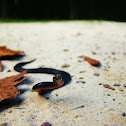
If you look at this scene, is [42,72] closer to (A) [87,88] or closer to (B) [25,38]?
(A) [87,88]

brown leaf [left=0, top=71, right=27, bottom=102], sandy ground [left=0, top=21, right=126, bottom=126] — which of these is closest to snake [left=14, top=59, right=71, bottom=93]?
sandy ground [left=0, top=21, right=126, bottom=126]

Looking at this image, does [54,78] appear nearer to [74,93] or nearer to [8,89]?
[74,93]

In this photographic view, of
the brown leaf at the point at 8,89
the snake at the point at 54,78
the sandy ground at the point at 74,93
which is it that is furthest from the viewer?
the snake at the point at 54,78

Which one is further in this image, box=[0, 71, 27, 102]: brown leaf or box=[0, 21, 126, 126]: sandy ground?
box=[0, 71, 27, 102]: brown leaf

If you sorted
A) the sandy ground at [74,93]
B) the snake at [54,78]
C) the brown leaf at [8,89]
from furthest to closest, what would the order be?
the snake at [54,78], the brown leaf at [8,89], the sandy ground at [74,93]

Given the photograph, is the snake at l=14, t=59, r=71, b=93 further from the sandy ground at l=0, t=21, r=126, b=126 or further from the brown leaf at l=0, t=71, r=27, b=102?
the brown leaf at l=0, t=71, r=27, b=102

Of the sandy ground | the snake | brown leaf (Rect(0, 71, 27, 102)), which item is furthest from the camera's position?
the snake

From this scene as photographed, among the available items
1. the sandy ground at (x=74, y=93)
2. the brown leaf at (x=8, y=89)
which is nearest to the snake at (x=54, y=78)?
the sandy ground at (x=74, y=93)

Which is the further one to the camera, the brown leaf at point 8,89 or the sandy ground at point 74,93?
the brown leaf at point 8,89

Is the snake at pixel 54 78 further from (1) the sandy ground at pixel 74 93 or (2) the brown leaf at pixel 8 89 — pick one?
(2) the brown leaf at pixel 8 89

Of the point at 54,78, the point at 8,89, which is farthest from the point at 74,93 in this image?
the point at 8,89
